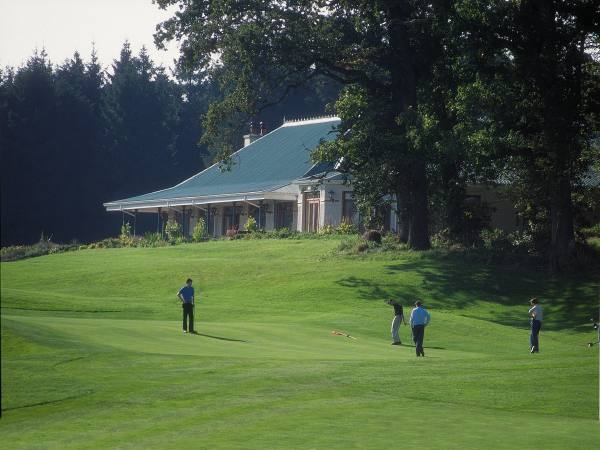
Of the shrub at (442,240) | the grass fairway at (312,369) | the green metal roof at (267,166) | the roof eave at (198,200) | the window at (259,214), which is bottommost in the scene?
the grass fairway at (312,369)

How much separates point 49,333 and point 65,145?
61130 mm

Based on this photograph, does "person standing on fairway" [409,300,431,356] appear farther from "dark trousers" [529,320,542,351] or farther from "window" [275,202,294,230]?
"window" [275,202,294,230]

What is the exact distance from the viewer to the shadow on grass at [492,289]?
4178 cm

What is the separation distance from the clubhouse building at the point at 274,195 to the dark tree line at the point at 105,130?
3998 millimetres

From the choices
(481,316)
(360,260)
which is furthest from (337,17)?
(481,316)

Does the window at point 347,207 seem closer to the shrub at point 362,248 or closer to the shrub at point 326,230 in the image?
the shrub at point 326,230

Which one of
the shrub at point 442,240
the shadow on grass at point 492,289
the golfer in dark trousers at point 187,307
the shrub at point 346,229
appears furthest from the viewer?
the shrub at point 346,229

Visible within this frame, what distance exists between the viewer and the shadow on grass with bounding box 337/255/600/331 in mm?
41781

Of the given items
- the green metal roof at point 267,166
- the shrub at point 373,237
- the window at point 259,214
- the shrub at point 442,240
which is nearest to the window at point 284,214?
the window at point 259,214

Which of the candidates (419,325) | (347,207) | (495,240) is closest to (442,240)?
(495,240)

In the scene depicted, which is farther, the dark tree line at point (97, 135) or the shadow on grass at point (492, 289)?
the dark tree line at point (97, 135)

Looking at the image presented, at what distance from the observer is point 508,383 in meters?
21.7

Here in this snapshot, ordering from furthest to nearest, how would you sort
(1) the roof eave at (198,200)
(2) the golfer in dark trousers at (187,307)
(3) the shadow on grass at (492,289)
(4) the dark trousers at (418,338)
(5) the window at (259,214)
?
(5) the window at (259,214), (1) the roof eave at (198,200), (3) the shadow on grass at (492,289), (2) the golfer in dark trousers at (187,307), (4) the dark trousers at (418,338)

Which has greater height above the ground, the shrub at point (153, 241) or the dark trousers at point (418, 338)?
the shrub at point (153, 241)
